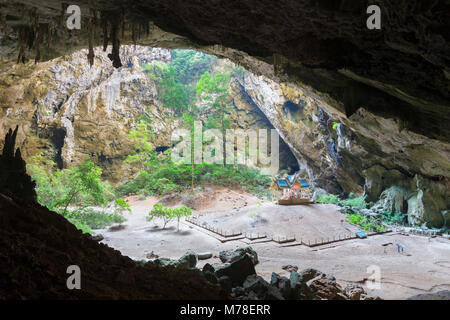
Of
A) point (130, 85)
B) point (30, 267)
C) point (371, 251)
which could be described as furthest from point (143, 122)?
point (30, 267)

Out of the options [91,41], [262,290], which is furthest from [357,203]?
[91,41]

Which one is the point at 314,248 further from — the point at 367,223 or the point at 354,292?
the point at 367,223

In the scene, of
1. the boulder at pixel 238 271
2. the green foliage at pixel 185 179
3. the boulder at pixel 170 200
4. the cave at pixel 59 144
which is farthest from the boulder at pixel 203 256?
the cave at pixel 59 144

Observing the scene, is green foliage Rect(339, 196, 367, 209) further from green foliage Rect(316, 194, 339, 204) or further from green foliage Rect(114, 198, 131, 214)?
green foliage Rect(114, 198, 131, 214)

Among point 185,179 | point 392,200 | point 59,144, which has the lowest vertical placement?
point 392,200

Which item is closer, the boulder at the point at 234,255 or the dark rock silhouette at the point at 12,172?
the dark rock silhouette at the point at 12,172

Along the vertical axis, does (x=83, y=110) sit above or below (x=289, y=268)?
above

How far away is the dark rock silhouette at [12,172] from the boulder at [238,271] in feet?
18.6

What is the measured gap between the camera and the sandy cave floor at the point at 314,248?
8.77 metres

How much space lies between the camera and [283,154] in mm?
37188

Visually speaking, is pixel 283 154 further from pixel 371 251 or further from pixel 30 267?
pixel 30 267

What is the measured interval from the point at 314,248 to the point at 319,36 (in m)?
9.28

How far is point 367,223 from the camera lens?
52.3ft

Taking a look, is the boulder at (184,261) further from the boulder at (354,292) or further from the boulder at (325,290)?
the boulder at (354,292)
